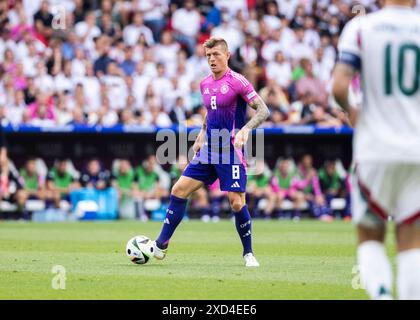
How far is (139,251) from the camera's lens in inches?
449

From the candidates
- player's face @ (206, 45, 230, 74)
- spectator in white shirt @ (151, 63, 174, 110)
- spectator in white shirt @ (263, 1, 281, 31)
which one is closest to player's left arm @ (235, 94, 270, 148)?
player's face @ (206, 45, 230, 74)

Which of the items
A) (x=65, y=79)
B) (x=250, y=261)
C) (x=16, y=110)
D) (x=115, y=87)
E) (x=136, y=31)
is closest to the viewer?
(x=250, y=261)

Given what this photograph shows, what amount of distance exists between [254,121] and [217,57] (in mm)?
940

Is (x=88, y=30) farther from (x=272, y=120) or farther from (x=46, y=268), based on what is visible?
(x=46, y=268)

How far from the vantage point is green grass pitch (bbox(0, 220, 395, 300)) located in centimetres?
878

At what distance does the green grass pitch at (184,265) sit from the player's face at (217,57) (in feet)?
7.60

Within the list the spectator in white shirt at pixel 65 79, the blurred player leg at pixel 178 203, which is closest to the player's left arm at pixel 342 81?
the blurred player leg at pixel 178 203

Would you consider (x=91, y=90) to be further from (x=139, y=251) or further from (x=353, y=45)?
(x=353, y=45)

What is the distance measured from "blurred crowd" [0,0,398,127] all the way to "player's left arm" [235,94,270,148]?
9.33 meters

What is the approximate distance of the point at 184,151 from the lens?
2248 cm

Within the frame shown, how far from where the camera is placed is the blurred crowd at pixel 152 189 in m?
21.9

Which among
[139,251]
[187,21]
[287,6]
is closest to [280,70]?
[187,21]

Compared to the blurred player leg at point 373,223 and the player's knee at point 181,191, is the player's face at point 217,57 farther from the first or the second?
the blurred player leg at point 373,223
